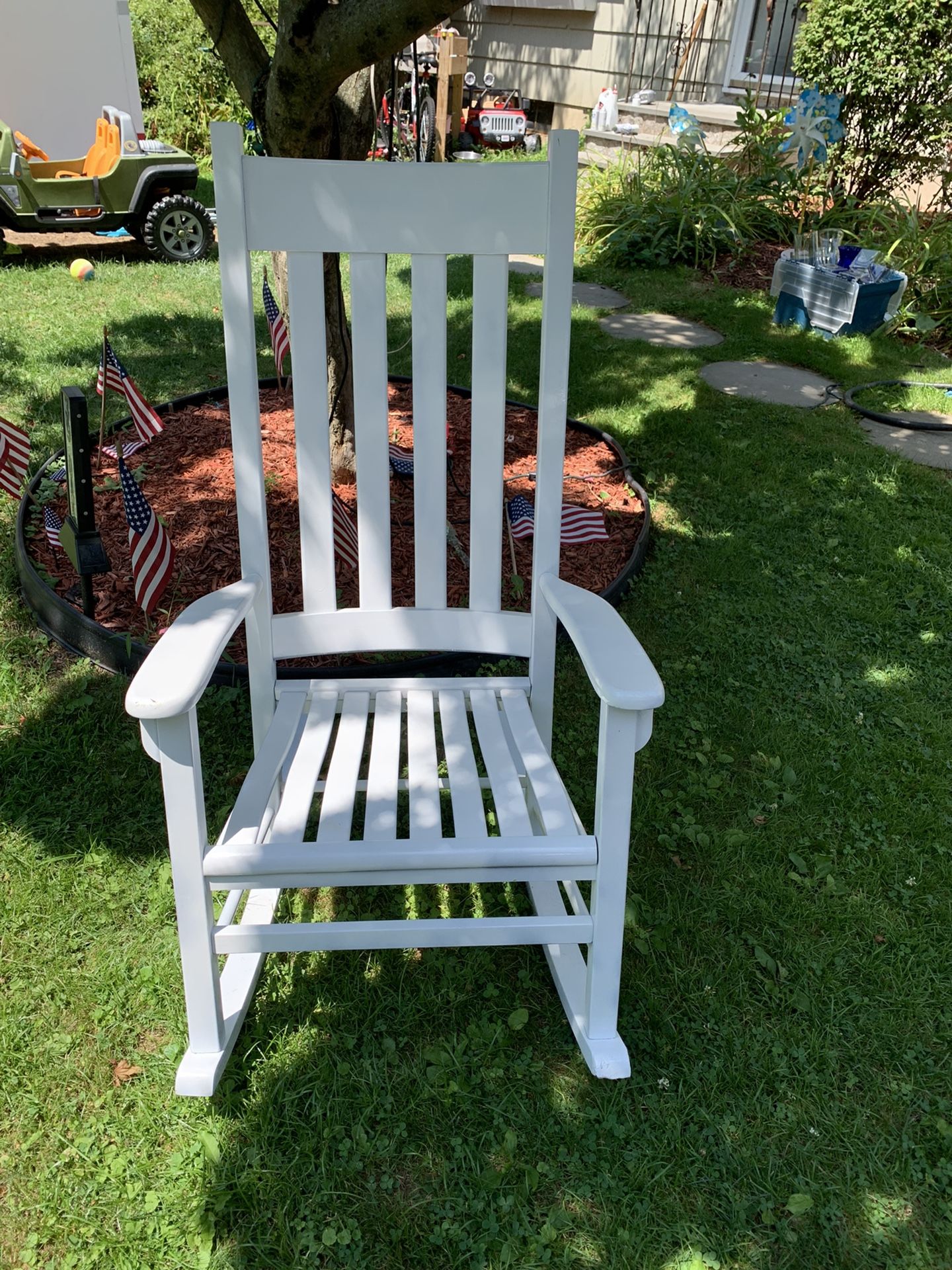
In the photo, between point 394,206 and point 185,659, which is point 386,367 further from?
point 185,659

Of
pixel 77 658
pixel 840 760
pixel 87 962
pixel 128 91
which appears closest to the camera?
pixel 87 962

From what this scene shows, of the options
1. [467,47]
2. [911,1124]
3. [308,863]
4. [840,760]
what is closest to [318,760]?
[308,863]

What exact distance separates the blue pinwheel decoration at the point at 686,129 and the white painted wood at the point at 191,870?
22.8ft

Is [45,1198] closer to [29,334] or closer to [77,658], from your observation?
[77,658]

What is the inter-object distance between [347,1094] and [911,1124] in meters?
0.97

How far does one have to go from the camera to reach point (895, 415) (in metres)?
4.54

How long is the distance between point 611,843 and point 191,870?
641 mm

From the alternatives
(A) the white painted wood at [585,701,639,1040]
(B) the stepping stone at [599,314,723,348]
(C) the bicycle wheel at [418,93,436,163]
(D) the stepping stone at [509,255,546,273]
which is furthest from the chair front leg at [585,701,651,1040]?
(C) the bicycle wheel at [418,93,436,163]

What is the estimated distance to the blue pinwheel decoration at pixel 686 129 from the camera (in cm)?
715

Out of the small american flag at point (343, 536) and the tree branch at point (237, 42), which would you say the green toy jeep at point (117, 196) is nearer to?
the tree branch at point (237, 42)

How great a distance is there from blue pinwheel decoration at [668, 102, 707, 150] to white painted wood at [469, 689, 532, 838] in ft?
21.0

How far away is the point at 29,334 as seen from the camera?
4914mm

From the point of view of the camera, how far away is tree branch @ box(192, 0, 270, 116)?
2.88 m

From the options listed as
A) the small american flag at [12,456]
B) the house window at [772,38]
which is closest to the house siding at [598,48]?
the house window at [772,38]
